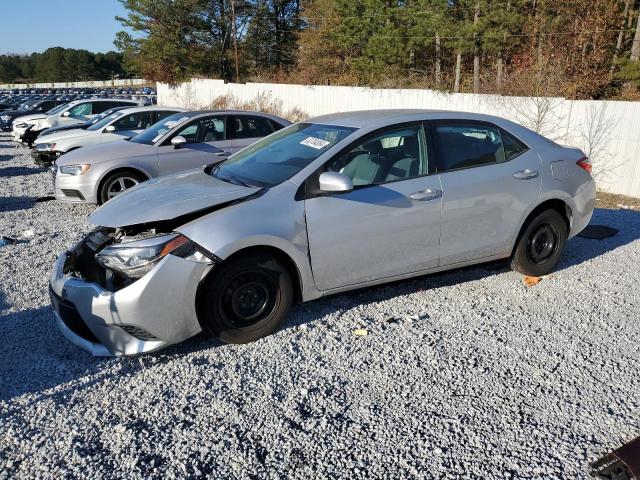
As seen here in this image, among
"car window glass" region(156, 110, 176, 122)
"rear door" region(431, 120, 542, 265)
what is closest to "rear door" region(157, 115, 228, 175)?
"car window glass" region(156, 110, 176, 122)

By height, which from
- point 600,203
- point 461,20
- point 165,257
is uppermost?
point 461,20

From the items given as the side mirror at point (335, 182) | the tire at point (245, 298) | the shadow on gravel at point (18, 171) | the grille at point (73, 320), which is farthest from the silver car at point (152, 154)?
the shadow on gravel at point (18, 171)

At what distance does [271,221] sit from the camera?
3805 millimetres

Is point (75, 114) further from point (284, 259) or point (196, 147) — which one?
point (284, 259)

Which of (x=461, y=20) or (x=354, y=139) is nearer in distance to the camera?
(x=354, y=139)

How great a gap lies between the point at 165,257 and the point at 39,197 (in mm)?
7165

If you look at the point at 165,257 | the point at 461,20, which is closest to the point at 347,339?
the point at 165,257

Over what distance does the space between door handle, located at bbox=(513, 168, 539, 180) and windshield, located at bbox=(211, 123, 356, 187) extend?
5.61 ft

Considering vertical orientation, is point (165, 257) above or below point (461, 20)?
below

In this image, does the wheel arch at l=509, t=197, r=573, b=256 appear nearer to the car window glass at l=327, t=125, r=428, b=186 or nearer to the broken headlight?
the car window glass at l=327, t=125, r=428, b=186

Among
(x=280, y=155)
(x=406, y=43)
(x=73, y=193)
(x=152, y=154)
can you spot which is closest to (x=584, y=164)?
(x=280, y=155)

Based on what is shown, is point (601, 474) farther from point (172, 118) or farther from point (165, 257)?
point (172, 118)

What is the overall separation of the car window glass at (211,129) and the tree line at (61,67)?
347 ft

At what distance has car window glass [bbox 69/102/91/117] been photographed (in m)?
17.0
